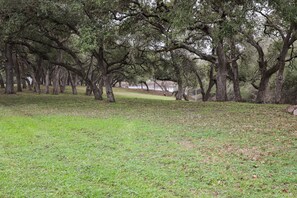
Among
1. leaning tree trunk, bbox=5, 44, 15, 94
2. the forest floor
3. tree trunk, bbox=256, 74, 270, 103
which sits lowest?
the forest floor

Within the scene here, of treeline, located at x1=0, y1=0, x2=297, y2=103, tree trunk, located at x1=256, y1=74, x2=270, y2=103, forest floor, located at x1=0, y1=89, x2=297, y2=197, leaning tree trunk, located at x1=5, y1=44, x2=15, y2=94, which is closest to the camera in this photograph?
forest floor, located at x1=0, y1=89, x2=297, y2=197

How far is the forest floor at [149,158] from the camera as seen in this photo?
16.0 ft

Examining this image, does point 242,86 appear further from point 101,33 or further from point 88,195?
point 88,195

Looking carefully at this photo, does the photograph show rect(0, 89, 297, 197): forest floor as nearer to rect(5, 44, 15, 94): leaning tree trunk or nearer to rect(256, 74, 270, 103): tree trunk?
rect(256, 74, 270, 103): tree trunk

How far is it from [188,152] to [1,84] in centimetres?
3517

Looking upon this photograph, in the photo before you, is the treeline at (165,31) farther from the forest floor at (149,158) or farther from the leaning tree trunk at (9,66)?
the forest floor at (149,158)

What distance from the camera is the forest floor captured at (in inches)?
192

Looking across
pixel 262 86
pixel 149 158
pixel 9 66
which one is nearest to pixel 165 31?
pixel 262 86

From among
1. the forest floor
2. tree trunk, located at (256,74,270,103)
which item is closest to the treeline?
tree trunk, located at (256,74,270,103)

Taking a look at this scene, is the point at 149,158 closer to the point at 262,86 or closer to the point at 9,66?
the point at 262,86

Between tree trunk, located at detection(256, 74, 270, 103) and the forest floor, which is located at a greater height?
tree trunk, located at detection(256, 74, 270, 103)

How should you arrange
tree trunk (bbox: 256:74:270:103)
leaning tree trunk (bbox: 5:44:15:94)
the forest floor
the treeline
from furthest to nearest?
leaning tree trunk (bbox: 5:44:15:94)
tree trunk (bbox: 256:74:270:103)
the treeline
the forest floor

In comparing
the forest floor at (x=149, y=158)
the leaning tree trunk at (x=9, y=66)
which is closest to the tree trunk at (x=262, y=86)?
the forest floor at (x=149, y=158)

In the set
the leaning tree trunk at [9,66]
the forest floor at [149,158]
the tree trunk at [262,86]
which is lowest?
the forest floor at [149,158]
